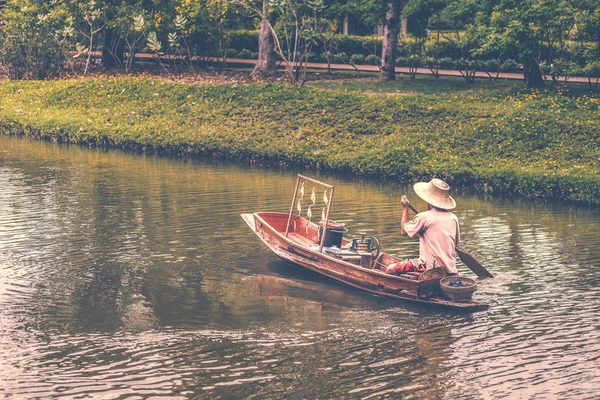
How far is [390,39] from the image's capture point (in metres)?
31.6

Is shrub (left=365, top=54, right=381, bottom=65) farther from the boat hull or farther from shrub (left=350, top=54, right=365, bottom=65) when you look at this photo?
the boat hull

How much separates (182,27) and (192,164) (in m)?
10.3

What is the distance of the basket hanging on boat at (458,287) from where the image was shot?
12.9 metres

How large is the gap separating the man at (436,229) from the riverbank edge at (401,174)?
28.3 feet

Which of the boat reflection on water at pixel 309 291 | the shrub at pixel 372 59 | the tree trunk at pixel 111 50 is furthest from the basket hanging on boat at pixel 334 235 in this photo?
the tree trunk at pixel 111 50

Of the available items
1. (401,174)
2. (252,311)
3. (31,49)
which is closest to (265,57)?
(31,49)

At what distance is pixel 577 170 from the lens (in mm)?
22141

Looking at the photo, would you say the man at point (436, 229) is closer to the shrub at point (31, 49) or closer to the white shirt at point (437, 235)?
the white shirt at point (437, 235)

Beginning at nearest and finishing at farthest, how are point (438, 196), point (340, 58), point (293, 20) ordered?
point (438, 196), point (293, 20), point (340, 58)

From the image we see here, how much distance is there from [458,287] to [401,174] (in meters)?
10.9

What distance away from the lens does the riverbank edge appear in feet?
70.0

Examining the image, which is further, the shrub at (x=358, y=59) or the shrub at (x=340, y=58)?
the shrub at (x=358, y=59)

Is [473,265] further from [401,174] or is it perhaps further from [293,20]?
[293,20]

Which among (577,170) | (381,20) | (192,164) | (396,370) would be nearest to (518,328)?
(396,370)
